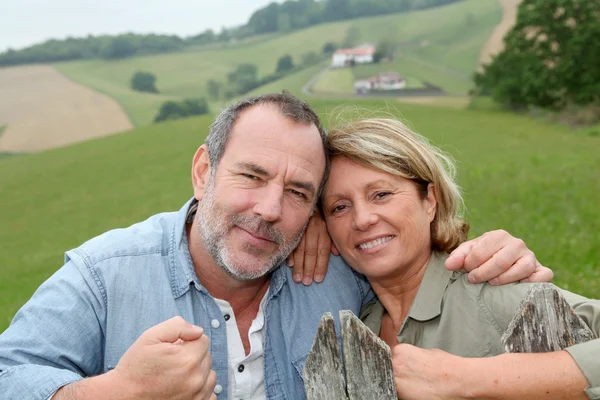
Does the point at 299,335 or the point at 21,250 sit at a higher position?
the point at 299,335

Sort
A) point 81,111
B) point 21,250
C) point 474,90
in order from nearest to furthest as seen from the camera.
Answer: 1. point 21,250
2. point 474,90
3. point 81,111

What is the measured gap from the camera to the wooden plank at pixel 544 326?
2.26 metres

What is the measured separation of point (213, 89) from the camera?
62.6 m

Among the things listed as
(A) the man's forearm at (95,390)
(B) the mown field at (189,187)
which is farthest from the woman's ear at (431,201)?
(A) the man's forearm at (95,390)

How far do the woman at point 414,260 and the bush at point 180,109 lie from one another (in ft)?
183

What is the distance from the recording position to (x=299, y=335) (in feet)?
11.1

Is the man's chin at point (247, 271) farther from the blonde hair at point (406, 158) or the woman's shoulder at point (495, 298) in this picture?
the woman's shoulder at point (495, 298)

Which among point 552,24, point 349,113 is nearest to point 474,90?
point 552,24

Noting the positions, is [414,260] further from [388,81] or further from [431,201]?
[388,81]

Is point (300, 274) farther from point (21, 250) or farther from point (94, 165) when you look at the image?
point (94, 165)

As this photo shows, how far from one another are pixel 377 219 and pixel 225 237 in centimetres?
76

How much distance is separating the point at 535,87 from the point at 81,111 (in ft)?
125

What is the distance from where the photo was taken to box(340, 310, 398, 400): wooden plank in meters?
2.14

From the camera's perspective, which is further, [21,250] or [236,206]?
[21,250]
